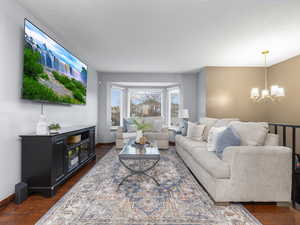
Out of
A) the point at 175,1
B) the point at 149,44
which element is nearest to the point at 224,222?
the point at 175,1

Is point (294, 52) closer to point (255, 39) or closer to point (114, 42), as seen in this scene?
point (255, 39)

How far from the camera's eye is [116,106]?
6.21m

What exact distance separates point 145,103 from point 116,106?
3.82 feet

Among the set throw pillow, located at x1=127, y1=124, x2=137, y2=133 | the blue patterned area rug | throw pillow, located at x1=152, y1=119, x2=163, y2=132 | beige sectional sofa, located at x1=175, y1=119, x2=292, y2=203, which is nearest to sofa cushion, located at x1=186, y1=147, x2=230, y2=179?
beige sectional sofa, located at x1=175, y1=119, x2=292, y2=203

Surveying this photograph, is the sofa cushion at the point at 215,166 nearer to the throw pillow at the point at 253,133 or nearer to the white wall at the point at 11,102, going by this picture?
the throw pillow at the point at 253,133

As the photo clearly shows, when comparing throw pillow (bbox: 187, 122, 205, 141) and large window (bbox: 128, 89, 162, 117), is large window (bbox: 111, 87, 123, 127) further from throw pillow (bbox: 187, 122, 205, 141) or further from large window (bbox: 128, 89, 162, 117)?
throw pillow (bbox: 187, 122, 205, 141)

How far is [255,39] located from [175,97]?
3.49 meters

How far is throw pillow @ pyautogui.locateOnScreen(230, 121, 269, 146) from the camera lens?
88.4 inches

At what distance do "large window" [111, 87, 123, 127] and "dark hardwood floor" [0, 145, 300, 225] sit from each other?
4082mm

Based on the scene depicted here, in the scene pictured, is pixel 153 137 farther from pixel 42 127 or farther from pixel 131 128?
pixel 42 127

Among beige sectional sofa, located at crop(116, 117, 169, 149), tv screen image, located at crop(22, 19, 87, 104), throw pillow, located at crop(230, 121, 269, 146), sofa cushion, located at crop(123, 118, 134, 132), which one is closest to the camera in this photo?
tv screen image, located at crop(22, 19, 87, 104)

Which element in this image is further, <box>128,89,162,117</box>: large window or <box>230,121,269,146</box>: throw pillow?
<box>128,89,162,117</box>: large window

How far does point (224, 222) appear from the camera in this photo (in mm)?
1642

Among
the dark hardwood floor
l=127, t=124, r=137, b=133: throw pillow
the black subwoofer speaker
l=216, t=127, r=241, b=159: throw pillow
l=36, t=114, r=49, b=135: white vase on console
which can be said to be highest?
l=36, t=114, r=49, b=135: white vase on console
